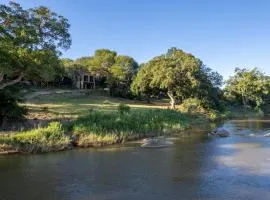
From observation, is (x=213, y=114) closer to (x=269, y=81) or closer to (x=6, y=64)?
(x=269, y=81)

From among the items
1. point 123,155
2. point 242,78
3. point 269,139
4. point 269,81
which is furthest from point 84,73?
point 123,155

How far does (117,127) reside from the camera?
36.4m

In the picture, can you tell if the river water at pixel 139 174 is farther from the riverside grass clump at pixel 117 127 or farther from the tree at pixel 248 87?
the tree at pixel 248 87

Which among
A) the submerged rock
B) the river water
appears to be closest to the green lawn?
the submerged rock

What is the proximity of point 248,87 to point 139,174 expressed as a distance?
85.2 m

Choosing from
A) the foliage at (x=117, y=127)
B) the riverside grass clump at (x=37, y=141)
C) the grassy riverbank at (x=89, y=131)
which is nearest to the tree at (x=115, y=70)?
the grassy riverbank at (x=89, y=131)

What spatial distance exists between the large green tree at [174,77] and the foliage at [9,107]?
35323 mm

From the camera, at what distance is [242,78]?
103m

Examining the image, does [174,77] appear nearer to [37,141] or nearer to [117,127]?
[117,127]

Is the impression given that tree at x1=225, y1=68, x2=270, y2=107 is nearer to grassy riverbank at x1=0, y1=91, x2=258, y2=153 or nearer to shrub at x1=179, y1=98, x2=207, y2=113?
shrub at x1=179, y1=98, x2=207, y2=113

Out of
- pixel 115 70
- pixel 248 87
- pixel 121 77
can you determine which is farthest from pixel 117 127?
pixel 248 87

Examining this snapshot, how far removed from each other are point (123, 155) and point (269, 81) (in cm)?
8406

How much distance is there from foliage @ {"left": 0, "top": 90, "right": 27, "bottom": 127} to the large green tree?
116 feet

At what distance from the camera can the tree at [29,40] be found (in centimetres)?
2855
